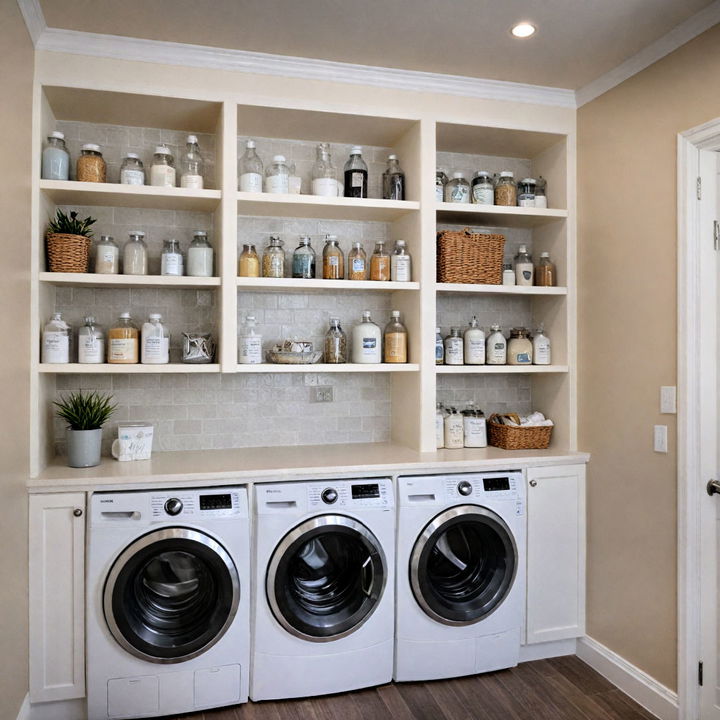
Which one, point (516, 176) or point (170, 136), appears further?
point (516, 176)

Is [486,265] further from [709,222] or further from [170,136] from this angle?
[170,136]

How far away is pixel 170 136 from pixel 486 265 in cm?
168

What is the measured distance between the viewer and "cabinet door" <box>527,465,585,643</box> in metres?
2.99

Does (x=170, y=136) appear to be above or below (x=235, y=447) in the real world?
above

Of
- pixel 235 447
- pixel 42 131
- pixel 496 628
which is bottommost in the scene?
pixel 496 628

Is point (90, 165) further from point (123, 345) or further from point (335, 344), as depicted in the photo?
point (335, 344)

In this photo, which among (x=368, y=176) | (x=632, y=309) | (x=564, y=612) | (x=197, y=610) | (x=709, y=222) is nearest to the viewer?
(x=709, y=222)

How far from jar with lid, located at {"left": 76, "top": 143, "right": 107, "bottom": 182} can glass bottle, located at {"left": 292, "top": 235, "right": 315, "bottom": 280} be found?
36.3 inches

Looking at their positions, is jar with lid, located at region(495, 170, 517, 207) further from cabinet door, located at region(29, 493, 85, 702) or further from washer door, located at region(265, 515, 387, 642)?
cabinet door, located at region(29, 493, 85, 702)

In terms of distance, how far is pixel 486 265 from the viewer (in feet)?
10.4

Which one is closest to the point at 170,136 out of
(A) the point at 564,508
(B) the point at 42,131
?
(B) the point at 42,131

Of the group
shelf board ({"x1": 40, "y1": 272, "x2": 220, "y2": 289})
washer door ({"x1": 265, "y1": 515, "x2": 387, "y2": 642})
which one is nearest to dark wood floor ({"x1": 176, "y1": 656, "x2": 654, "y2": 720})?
washer door ({"x1": 265, "y1": 515, "x2": 387, "y2": 642})

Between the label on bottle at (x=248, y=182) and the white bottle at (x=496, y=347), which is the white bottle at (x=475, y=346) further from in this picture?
the label on bottle at (x=248, y=182)

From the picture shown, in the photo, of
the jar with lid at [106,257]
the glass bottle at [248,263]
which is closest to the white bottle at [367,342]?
the glass bottle at [248,263]
